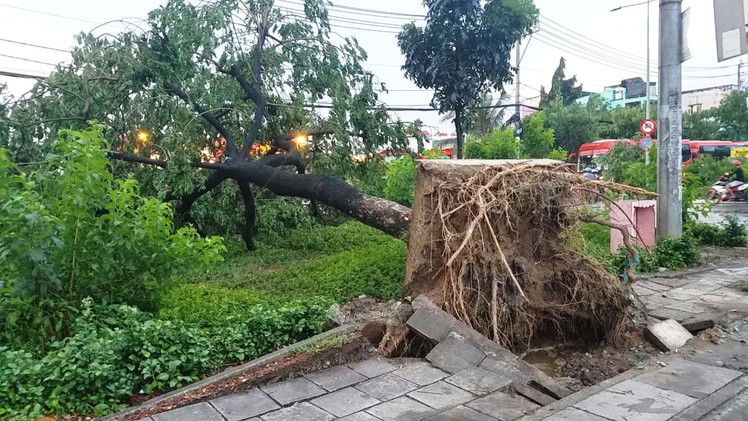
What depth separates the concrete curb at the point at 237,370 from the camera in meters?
3.40

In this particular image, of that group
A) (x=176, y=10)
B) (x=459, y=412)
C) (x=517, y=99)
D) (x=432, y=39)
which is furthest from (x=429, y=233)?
(x=517, y=99)

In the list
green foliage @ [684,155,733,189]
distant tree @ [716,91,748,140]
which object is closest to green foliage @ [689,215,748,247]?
green foliage @ [684,155,733,189]

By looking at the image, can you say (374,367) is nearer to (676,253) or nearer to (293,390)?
(293,390)

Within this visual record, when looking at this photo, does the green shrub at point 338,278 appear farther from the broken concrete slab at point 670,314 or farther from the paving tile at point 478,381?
the broken concrete slab at point 670,314

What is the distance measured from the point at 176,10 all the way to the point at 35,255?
5179mm

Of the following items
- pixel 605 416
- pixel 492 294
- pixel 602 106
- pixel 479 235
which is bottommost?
pixel 605 416

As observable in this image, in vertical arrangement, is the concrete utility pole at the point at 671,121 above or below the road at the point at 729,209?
above

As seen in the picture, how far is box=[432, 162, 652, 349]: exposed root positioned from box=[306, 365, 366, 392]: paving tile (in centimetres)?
111

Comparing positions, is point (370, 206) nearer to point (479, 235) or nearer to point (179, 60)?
point (479, 235)

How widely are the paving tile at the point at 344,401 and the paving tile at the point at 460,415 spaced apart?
0.44 metres

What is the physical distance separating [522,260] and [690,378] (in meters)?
1.59

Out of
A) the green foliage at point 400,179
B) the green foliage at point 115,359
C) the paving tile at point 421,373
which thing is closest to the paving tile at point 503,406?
the paving tile at point 421,373

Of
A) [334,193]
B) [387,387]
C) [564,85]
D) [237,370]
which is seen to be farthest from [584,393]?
[564,85]

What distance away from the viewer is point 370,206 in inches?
291
